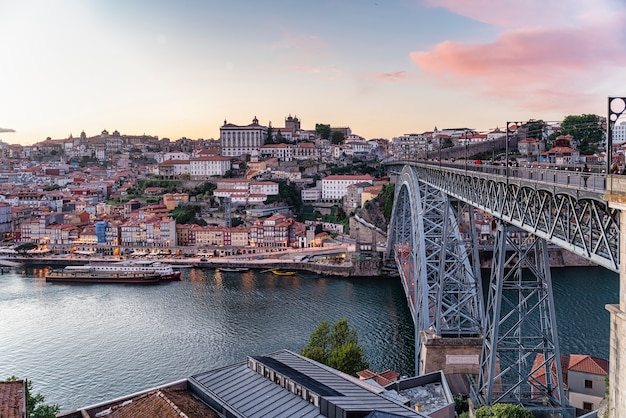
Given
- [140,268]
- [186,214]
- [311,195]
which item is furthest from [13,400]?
[311,195]

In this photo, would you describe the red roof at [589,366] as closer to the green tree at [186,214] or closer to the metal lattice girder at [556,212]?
the metal lattice girder at [556,212]

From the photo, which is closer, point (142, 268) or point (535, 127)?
point (535, 127)

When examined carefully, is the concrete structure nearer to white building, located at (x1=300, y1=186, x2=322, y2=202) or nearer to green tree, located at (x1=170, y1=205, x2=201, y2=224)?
green tree, located at (x1=170, y1=205, x2=201, y2=224)

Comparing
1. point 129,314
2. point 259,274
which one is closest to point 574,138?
point 259,274

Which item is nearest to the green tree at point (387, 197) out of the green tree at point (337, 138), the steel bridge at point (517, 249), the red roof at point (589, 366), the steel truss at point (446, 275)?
the steel truss at point (446, 275)

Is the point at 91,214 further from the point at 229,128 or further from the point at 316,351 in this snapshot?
the point at 316,351

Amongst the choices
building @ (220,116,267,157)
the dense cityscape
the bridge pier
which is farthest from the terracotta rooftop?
building @ (220,116,267,157)

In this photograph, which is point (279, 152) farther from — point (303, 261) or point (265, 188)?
point (303, 261)
